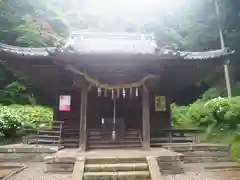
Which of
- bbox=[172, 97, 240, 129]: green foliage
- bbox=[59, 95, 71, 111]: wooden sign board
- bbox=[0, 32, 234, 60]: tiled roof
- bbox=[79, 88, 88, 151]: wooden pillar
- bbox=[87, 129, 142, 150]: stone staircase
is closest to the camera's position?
bbox=[79, 88, 88, 151]: wooden pillar

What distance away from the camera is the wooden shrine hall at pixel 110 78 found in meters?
9.20

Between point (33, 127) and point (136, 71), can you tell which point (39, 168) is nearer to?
point (136, 71)

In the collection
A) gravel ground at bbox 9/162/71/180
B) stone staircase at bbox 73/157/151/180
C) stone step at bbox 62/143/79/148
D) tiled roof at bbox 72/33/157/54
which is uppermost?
tiled roof at bbox 72/33/157/54

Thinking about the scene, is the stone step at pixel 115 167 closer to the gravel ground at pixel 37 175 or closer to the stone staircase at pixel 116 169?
the stone staircase at pixel 116 169

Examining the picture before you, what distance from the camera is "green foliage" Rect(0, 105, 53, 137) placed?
43.0ft

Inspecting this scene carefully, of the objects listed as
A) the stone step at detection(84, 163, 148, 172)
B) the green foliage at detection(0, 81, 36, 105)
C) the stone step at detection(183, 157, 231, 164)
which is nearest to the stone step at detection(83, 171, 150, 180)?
the stone step at detection(84, 163, 148, 172)

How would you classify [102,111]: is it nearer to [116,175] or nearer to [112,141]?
[112,141]

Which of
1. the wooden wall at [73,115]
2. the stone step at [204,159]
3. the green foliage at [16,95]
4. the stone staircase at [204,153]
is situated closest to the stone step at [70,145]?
the wooden wall at [73,115]

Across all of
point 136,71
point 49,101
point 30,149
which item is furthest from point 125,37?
point 49,101

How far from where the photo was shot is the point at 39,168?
867 centimetres

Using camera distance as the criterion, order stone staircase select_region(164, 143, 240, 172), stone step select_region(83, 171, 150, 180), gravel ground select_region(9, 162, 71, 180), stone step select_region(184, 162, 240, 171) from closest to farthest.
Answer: stone step select_region(83, 171, 150, 180)
gravel ground select_region(9, 162, 71, 180)
stone step select_region(184, 162, 240, 171)
stone staircase select_region(164, 143, 240, 172)

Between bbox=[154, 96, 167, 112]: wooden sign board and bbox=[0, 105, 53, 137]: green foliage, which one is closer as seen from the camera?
bbox=[154, 96, 167, 112]: wooden sign board

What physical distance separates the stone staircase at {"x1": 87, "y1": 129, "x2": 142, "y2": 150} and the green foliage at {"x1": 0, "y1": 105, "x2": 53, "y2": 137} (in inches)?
175

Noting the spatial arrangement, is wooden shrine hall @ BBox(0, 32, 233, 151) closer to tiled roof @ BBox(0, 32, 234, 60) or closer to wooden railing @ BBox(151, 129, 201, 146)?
tiled roof @ BBox(0, 32, 234, 60)
